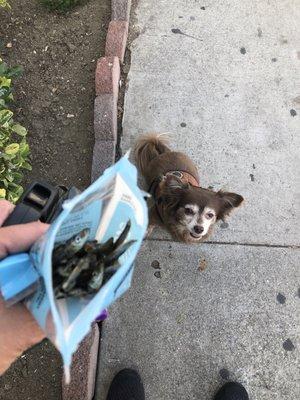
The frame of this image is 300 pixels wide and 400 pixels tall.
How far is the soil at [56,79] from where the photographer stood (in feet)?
9.88

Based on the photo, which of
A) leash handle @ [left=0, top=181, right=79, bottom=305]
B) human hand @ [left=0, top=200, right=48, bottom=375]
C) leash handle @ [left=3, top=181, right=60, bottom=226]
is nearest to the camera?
leash handle @ [left=0, top=181, right=79, bottom=305]

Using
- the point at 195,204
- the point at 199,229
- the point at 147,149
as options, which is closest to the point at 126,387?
the point at 199,229

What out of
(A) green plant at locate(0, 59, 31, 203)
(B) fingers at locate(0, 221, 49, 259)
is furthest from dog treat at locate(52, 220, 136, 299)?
(A) green plant at locate(0, 59, 31, 203)

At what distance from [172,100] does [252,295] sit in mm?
1570

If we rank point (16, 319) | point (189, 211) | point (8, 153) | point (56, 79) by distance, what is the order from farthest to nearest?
point (56, 79) < point (189, 211) < point (8, 153) < point (16, 319)

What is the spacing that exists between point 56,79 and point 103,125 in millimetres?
595

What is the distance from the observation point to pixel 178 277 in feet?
9.09

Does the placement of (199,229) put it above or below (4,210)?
below

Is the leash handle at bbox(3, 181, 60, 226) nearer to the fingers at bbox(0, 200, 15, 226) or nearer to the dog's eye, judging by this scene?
the fingers at bbox(0, 200, 15, 226)

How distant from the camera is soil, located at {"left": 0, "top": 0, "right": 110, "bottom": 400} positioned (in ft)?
9.88

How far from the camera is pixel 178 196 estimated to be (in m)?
2.59

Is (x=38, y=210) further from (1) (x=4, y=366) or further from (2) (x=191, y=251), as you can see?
(2) (x=191, y=251)

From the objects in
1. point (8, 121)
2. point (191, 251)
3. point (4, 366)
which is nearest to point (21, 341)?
point (4, 366)

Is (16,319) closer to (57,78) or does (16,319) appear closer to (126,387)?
(126,387)
